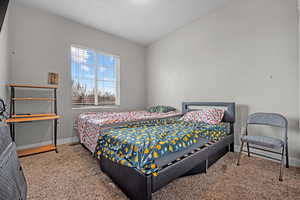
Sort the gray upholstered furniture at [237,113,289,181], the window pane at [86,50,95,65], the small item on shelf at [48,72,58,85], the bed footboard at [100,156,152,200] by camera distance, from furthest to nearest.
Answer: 1. the window pane at [86,50,95,65]
2. the small item on shelf at [48,72,58,85]
3. the gray upholstered furniture at [237,113,289,181]
4. the bed footboard at [100,156,152,200]

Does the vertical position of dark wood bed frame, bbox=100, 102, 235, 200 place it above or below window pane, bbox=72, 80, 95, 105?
below

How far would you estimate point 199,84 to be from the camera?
303 centimetres

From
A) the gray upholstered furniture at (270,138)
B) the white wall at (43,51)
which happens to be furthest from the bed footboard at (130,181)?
the white wall at (43,51)

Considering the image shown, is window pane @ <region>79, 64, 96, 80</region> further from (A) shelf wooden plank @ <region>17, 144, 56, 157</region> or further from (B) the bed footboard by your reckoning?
(B) the bed footboard

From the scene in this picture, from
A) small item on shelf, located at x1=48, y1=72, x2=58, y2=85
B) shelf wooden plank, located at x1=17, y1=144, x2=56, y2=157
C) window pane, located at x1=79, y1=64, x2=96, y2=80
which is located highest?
window pane, located at x1=79, y1=64, x2=96, y2=80

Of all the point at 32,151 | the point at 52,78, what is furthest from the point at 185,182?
the point at 52,78

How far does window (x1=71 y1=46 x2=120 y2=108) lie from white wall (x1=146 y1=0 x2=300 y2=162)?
1.75 m

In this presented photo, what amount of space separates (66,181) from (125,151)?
36.3 inches

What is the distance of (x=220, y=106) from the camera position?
263 centimetres

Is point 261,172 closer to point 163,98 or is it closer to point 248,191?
point 248,191

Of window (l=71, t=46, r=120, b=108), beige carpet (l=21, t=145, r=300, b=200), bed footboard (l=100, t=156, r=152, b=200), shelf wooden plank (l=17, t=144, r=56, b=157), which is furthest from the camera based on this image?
window (l=71, t=46, r=120, b=108)

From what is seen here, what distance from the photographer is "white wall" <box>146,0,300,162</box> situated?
1980 mm

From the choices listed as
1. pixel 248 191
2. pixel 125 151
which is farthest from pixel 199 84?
pixel 125 151

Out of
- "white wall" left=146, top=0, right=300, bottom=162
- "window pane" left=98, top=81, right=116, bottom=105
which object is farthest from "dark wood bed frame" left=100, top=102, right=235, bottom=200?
"window pane" left=98, top=81, right=116, bottom=105
